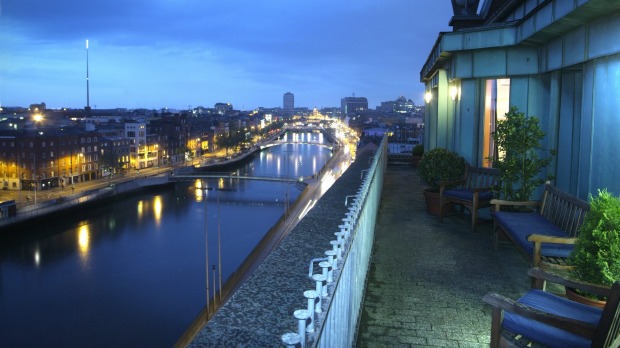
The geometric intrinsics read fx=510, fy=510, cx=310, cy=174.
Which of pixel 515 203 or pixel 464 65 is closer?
pixel 515 203

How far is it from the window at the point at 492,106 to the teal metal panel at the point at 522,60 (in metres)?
0.32

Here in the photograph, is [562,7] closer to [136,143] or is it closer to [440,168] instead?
[440,168]

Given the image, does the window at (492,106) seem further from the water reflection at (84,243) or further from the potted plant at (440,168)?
the water reflection at (84,243)

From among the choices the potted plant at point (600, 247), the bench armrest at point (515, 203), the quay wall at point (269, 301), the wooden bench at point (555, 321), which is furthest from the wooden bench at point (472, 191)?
the quay wall at point (269, 301)

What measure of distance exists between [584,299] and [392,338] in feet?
3.68

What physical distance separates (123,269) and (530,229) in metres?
25.0

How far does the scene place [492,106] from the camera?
24.7ft

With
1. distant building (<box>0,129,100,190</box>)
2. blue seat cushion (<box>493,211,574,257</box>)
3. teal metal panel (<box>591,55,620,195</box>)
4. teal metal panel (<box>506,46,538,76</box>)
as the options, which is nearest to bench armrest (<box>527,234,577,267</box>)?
blue seat cushion (<box>493,211,574,257</box>)

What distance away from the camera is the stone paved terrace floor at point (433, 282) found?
128 inches

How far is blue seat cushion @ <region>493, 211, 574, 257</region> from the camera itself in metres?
3.84

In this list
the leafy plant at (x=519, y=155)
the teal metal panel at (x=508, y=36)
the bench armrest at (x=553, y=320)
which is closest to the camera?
the bench armrest at (x=553, y=320)

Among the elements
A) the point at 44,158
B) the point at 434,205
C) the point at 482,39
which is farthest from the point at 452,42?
the point at 44,158

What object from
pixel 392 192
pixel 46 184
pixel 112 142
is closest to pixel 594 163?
pixel 392 192

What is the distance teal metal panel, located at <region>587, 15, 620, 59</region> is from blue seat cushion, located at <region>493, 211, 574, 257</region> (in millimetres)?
1568
